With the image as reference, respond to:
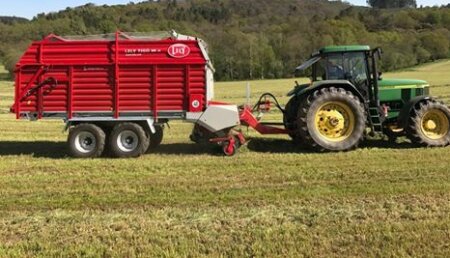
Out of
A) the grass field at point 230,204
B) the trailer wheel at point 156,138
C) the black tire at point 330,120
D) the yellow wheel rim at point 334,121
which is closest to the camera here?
the grass field at point 230,204

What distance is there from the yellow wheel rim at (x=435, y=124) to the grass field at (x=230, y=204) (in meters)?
0.48

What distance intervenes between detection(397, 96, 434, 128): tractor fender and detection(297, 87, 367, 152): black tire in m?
0.79

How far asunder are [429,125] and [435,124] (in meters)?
0.13

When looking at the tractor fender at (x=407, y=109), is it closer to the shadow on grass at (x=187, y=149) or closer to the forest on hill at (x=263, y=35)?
the shadow on grass at (x=187, y=149)

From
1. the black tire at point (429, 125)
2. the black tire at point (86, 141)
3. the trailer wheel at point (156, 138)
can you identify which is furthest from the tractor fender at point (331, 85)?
the black tire at point (86, 141)

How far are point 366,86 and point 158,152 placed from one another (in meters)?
4.04

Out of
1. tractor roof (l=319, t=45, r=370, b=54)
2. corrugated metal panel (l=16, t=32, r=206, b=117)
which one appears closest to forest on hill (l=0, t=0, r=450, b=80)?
corrugated metal panel (l=16, t=32, r=206, b=117)

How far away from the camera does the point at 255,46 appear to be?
2827 inches

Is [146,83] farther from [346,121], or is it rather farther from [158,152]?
A: [346,121]

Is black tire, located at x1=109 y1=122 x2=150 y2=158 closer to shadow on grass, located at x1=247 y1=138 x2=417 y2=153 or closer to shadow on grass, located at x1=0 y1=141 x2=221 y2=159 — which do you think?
shadow on grass, located at x1=0 y1=141 x2=221 y2=159

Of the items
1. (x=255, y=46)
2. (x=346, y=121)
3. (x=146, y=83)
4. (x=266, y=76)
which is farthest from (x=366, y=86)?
(x=255, y=46)

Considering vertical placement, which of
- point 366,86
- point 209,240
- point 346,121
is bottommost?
point 209,240

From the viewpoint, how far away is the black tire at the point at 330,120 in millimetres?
9703

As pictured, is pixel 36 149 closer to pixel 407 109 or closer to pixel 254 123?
pixel 254 123
